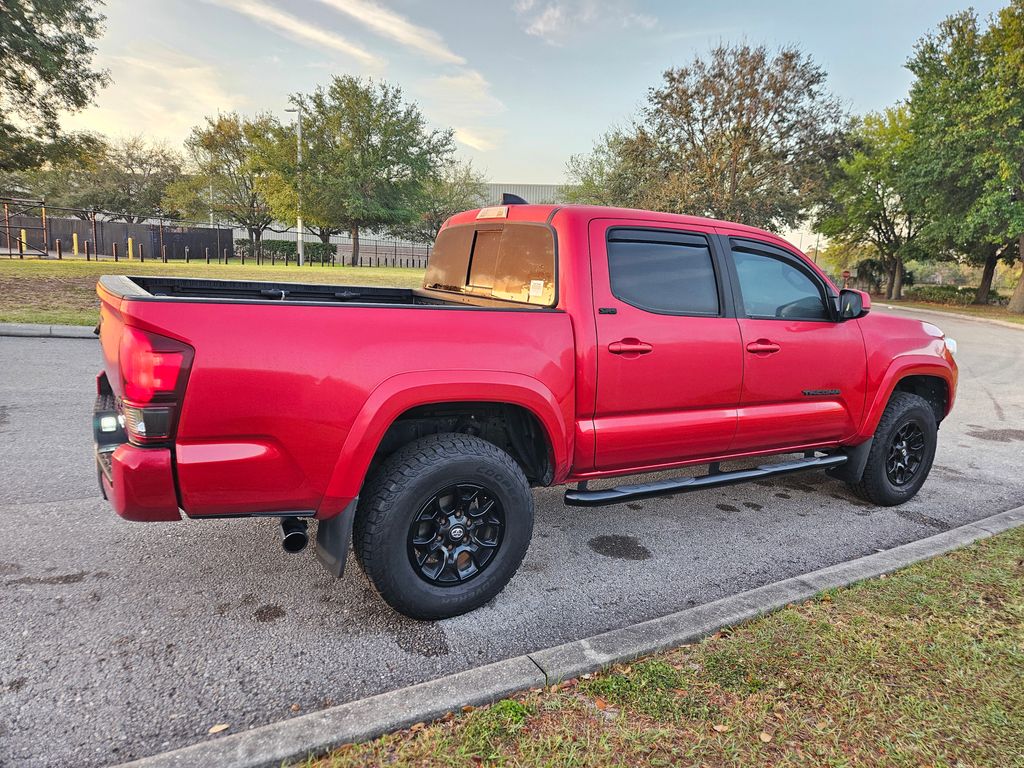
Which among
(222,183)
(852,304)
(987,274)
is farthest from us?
(222,183)

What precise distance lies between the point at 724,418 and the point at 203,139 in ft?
179

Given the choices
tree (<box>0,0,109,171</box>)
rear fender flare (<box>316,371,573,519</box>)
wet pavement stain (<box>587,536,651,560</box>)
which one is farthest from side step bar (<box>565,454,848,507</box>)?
tree (<box>0,0,109,171</box>)

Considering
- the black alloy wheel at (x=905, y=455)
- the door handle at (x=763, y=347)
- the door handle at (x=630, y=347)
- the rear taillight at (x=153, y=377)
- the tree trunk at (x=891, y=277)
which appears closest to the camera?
the rear taillight at (x=153, y=377)

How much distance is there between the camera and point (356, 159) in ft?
131

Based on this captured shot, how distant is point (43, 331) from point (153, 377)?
9565 millimetres

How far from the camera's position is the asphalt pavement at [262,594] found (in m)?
2.29

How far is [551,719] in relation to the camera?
221 cm

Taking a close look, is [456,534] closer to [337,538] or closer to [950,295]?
[337,538]

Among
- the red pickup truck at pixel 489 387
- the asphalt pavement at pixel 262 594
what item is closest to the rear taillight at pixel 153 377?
the red pickup truck at pixel 489 387

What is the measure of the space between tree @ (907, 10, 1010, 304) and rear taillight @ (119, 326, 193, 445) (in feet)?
99.2

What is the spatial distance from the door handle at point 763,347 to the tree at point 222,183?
48761 millimetres

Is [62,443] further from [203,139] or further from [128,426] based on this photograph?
[203,139]

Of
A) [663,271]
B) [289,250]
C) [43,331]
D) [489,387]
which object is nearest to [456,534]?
[489,387]

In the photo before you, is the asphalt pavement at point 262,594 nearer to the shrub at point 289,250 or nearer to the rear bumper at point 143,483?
the rear bumper at point 143,483
